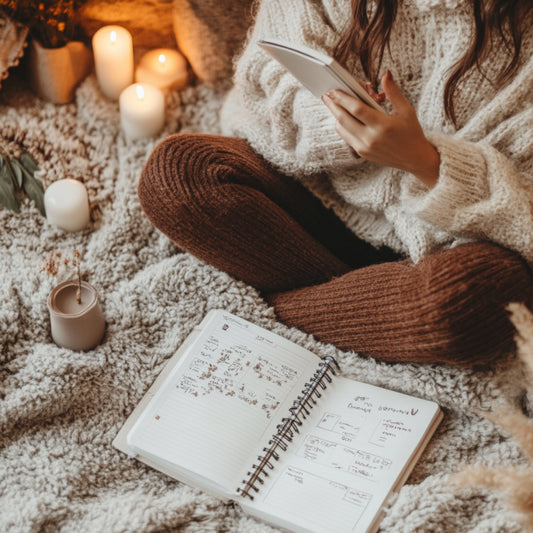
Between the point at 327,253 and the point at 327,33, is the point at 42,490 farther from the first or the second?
the point at 327,33

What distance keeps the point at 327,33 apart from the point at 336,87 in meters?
0.24

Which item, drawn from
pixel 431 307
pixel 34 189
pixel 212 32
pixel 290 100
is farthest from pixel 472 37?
pixel 34 189

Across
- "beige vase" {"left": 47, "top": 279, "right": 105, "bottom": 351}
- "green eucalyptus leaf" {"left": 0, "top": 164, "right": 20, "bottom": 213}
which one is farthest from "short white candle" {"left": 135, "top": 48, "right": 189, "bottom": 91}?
"beige vase" {"left": 47, "top": 279, "right": 105, "bottom": 351}

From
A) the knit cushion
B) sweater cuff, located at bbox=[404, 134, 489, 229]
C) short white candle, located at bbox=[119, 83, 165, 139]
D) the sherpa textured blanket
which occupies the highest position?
sweater cuff, located at bbox=[404, 134, 489, 229]

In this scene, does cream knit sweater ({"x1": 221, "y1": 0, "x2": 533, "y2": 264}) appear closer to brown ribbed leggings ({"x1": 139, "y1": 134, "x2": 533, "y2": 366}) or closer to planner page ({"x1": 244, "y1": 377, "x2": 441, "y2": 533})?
brown ribbed leggings ({"x1": 139, "y1": 134, "x2": 533, "y2": 366})

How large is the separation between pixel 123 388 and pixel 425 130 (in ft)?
1.95

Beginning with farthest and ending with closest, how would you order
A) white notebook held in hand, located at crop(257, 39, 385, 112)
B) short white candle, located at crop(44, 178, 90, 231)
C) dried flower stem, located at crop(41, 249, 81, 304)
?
short white candle, located at crop(44, 178, 90, 231)
dried flower stem, located at crop(41, 249, 81, 304)
white notebook held in hand, located at crop(257, 39, 385, 112)

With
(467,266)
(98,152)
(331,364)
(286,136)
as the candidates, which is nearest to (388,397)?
(331,364)

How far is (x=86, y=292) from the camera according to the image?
43.9 inches

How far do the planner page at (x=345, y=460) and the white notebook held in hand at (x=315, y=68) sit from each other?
41 centimetres

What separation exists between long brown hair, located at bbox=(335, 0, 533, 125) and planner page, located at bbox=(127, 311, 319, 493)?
430mm

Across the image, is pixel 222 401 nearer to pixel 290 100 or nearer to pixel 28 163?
pixel 290 100

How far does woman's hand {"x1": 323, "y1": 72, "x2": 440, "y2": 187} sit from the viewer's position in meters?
0.96

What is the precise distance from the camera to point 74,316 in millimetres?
1068
